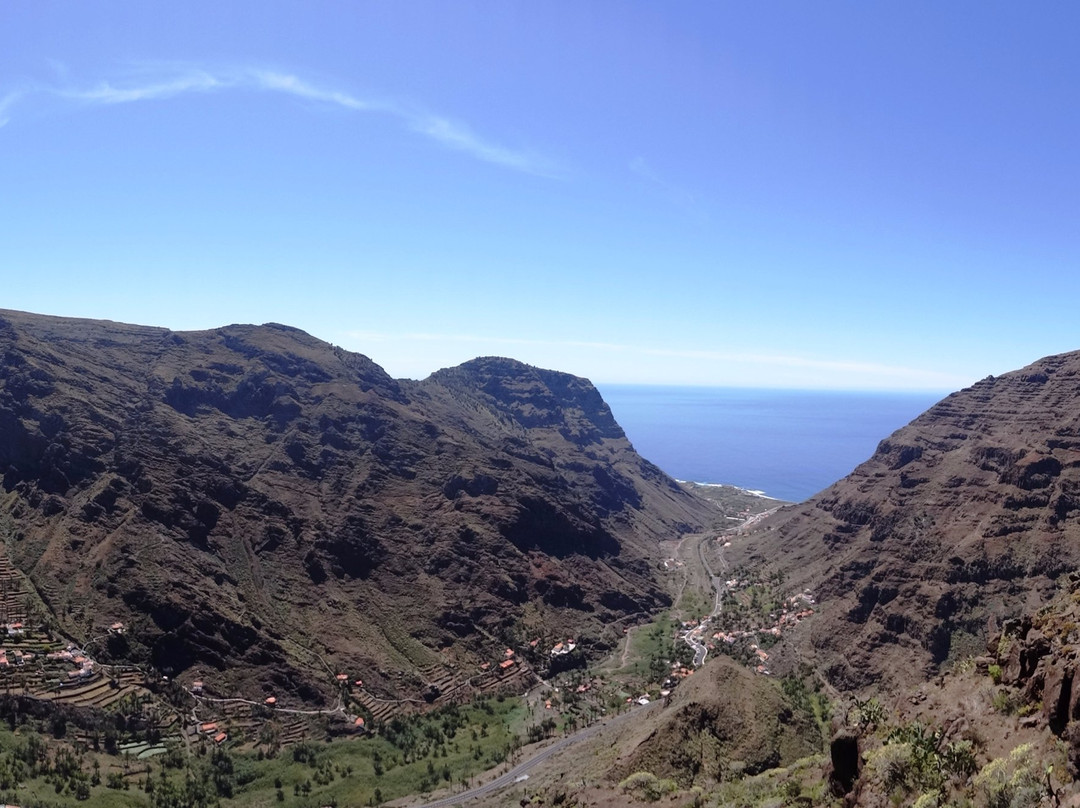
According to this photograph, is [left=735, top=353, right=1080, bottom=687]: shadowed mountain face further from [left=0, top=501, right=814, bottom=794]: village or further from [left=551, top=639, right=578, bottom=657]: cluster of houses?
[left=551, top=639, right=578, bottom=657]: cluster of houses

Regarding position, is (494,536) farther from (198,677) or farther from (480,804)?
(480,804)

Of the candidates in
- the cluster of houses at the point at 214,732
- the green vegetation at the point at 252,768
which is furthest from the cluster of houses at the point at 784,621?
the cluster of houses at the point at 214,732

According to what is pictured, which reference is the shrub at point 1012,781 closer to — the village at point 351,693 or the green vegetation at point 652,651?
the village at point 351,693

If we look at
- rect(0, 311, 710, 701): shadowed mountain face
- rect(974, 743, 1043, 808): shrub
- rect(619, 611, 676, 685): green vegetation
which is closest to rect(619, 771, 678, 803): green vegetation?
rect(974, 743, 1043, 808): shrub

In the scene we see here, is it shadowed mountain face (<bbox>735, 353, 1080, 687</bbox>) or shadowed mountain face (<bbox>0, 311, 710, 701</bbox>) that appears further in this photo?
shadowed mountain face (<bbox>0, 311, 710, 701</bbox>)

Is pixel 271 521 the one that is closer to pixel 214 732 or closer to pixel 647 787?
pixel 214 732

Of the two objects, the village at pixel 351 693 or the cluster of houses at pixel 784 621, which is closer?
the village at pixel 351 693

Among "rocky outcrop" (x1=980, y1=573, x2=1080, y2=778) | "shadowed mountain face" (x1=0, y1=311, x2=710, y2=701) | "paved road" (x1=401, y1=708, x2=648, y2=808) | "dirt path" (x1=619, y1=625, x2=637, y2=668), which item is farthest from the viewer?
"dirt path" (x1=619, y1=625, x2=637, y2=668)
